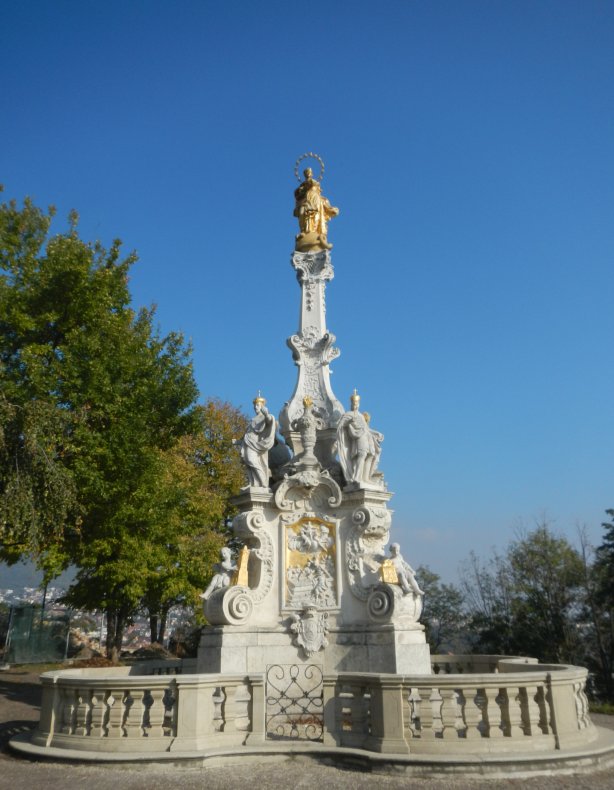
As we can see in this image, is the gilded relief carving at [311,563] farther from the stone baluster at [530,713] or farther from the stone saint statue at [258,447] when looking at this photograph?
the stone baluster at [530,713]

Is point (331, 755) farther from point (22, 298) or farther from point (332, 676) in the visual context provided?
point (22, 298)

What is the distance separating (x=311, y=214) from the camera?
15.9 meters

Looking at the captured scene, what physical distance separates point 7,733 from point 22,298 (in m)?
12.5

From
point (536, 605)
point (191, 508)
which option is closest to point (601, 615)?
point (536, 605)

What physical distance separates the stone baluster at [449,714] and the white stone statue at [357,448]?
4.78 metres

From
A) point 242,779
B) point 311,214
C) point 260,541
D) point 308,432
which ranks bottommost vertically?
point 242,779

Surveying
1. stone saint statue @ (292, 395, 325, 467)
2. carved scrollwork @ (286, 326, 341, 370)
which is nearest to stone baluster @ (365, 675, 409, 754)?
stone saint statue @ (292, 395, 325, 467)

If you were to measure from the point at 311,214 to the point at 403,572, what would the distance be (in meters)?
8.79

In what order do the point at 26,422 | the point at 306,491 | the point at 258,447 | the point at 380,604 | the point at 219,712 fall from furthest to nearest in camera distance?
the point at 26,422
the point at 258,447
the point at 306,491
the point at 380,604
the point at 219,712

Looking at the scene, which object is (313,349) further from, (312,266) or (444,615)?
(444,615)

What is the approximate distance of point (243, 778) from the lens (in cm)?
768

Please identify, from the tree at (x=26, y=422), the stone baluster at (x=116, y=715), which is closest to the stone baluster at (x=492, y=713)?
the stone baluster at (x=116, y=715)

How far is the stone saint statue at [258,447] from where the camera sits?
12.8 metres

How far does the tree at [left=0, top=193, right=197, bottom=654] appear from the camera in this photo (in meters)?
18.3
